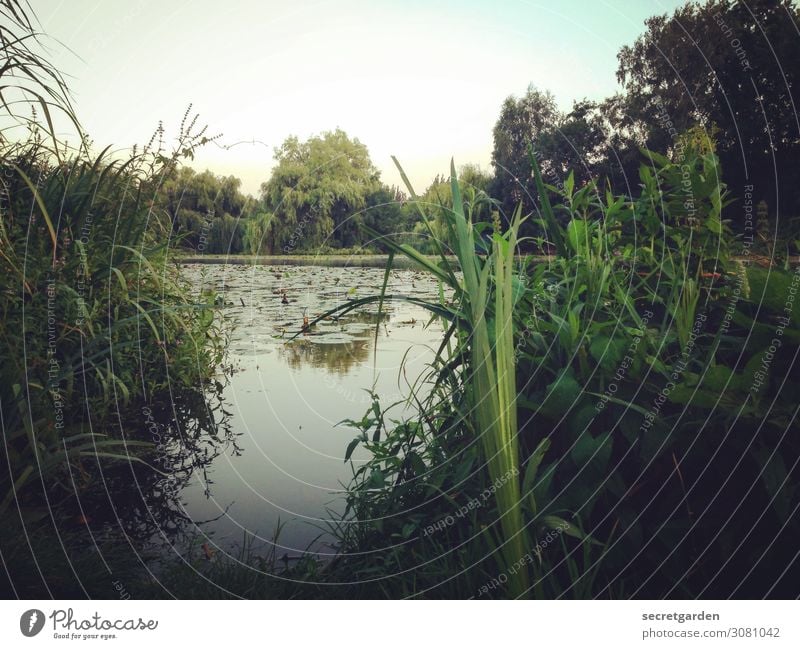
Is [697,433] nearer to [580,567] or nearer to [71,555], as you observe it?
[580,567]

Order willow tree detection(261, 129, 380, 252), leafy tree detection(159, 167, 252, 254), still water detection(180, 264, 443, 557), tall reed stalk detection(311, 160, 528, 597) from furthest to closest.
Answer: leafy tree detection(159, 167, 252, 254)
still water detection(180, 264, 443, 557)
willow tree detection(261, 129, 380, 252)
tall reed stalk detection(311, 160, 528, 597)

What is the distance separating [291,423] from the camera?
2.85 m

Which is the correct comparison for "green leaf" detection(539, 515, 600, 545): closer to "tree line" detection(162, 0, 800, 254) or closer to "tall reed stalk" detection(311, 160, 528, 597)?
"tall reed stalk" detection(311, 160, 528, 597)

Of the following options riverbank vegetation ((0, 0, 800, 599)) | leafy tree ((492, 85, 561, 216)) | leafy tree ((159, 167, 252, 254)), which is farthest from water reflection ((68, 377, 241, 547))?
leafy tree ((492, 85, 561, 216))

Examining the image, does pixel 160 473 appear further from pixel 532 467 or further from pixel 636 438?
pixel 636 438

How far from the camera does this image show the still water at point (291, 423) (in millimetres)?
2059
